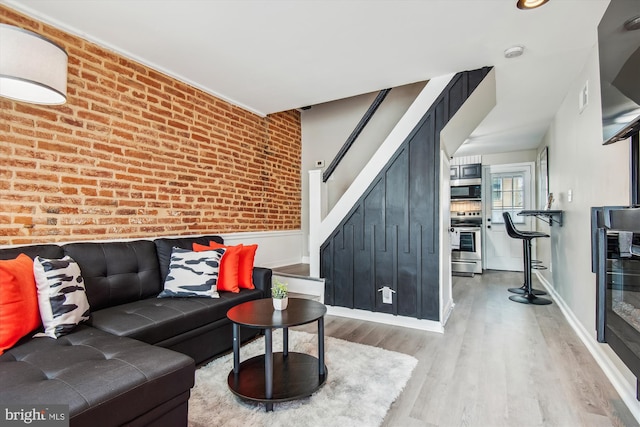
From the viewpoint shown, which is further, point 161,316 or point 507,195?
point 507,195

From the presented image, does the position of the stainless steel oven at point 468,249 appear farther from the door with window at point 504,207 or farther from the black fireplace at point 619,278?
the black fireplace at point 619,278

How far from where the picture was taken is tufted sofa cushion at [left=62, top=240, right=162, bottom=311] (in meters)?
2.23

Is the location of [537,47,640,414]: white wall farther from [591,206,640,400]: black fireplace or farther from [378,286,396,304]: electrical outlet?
[378,286,396,304]: electrical outlet

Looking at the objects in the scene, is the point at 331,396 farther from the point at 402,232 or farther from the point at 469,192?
the point at 469,192

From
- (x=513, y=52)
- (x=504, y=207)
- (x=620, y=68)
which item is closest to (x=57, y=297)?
(x=620, y=68)

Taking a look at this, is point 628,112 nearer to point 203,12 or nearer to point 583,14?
point 583,14

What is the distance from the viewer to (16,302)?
64.7 inches

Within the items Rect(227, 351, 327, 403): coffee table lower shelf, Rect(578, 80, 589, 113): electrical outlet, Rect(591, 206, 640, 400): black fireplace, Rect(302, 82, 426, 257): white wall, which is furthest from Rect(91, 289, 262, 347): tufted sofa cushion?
Rect(578, 80, 589, 113): electrical outlet

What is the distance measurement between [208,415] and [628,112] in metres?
2.53

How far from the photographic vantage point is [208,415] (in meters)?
1.75

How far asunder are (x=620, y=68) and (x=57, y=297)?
3077 millimetres

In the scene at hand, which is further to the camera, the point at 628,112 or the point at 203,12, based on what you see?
the point at 203,12

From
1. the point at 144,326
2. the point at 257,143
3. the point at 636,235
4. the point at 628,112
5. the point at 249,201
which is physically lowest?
the point at 144,326

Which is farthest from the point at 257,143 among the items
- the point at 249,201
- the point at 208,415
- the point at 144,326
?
the point at 208,415
